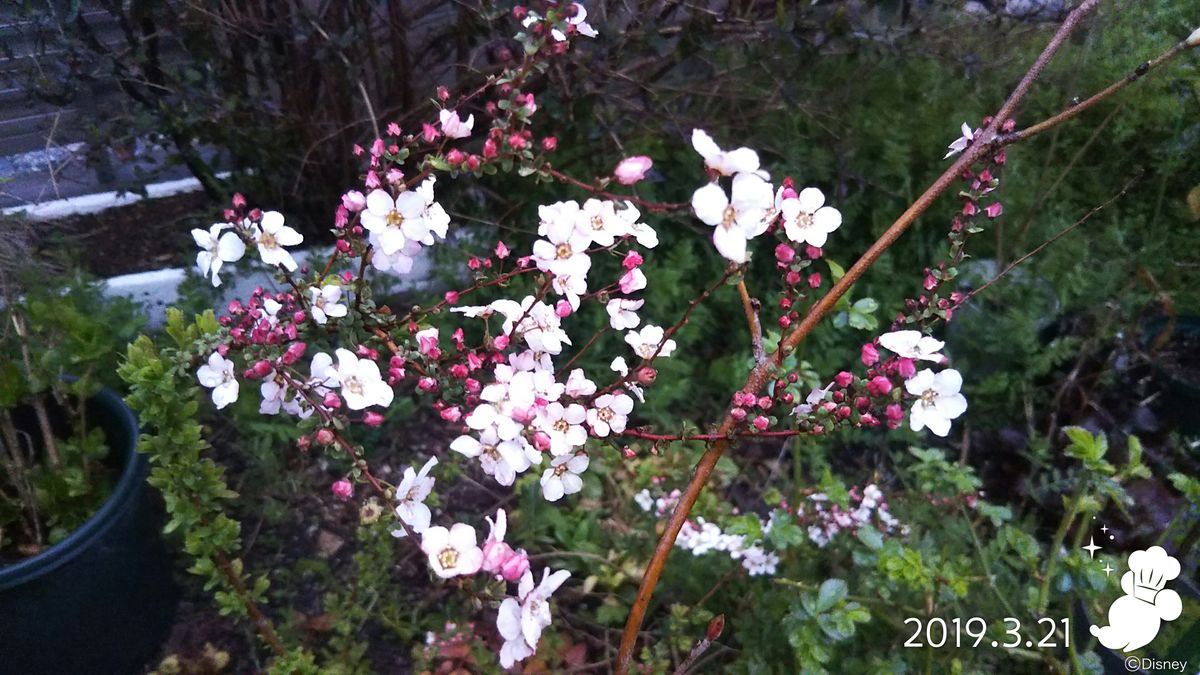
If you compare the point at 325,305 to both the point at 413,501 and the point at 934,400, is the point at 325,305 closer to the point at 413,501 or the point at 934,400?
the point at 413,501

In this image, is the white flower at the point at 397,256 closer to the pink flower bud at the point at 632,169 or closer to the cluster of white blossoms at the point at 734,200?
the pink flower bud at the point at 632,169

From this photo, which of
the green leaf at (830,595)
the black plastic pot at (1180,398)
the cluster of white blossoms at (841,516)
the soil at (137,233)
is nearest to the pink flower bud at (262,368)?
the green leaf at (830,595)

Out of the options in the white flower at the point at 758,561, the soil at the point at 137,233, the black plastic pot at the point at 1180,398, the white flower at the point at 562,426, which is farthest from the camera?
the soil at the point at 137,233

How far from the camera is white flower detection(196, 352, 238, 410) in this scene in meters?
1.19

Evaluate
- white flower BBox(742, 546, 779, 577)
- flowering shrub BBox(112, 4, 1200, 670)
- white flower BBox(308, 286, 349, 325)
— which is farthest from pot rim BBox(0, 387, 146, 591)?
white flower BBox(742, 546, 779, 577)

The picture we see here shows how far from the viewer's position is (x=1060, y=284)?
2641 mm

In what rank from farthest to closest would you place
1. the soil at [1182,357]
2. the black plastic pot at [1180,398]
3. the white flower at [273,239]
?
the soil at [1182,357], the black plastic pot at [1180,398], the white flower at [273,239]

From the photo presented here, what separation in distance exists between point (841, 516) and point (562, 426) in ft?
3.39

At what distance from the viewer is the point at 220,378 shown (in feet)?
3.99

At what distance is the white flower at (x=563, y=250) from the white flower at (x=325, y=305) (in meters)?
0.33

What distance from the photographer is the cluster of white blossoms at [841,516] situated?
1910mm

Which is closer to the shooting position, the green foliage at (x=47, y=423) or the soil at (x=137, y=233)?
the green foliage at (x=47, y=423)

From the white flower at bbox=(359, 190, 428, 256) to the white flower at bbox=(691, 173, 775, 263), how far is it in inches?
14.6

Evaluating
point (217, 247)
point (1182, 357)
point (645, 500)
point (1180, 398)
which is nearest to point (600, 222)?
point (217, 247)
